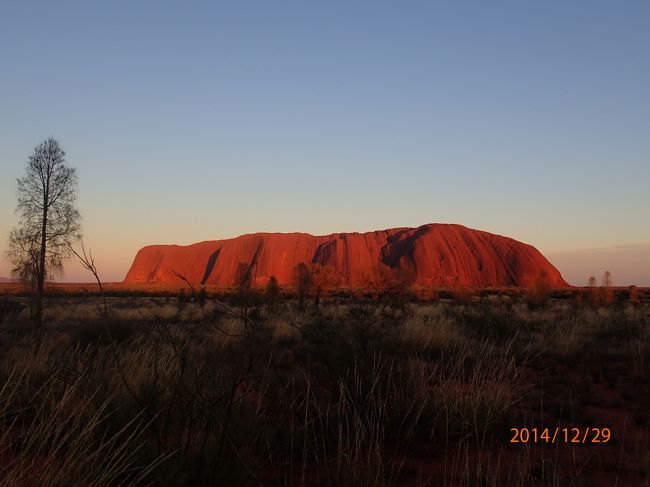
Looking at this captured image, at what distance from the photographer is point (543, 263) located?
98562 millimetres

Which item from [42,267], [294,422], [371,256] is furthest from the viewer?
[371,256]

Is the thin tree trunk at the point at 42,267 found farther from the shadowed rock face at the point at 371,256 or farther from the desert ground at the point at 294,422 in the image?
the shadowed rock face at the point at 371,256

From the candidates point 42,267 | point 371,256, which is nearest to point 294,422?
point 42,267

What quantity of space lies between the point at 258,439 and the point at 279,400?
2.51 ft

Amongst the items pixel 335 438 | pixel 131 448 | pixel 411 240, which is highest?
pixel 411 240

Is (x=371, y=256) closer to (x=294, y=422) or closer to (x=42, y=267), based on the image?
(x=42, y=267)

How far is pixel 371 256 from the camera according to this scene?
107250mm

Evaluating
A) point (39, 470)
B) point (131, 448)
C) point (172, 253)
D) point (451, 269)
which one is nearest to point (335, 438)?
point (131, 448)

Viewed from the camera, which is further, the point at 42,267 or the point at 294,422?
the point at 42,267

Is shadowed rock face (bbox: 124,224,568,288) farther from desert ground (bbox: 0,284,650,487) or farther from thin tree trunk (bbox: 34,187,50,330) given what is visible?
desert ground (bbox: 0,284,650,487)

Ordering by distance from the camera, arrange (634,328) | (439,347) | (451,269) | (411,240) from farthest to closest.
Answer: (411,240) < (451,269) < (634,328) < (439,347)

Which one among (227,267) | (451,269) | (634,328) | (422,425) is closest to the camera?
(422,425)

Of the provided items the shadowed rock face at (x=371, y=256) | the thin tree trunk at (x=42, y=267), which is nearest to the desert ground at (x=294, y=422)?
the thin tree trunk at (x=42, y=267)

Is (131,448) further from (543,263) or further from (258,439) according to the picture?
(543,263)
